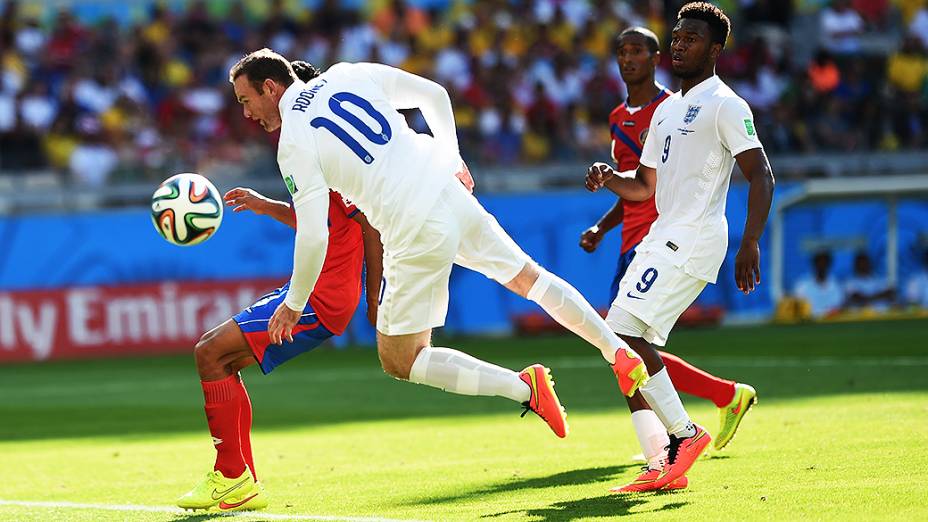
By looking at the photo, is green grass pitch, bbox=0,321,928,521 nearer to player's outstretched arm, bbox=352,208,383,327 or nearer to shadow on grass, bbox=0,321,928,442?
shadow on grass, bbox=0,321,928,442

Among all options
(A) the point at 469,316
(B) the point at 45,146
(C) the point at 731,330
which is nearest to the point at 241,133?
(B) the point at 45,146

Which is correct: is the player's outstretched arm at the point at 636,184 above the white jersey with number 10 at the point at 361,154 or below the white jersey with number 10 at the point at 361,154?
below

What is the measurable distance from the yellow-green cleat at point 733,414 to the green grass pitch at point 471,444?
0.52ft

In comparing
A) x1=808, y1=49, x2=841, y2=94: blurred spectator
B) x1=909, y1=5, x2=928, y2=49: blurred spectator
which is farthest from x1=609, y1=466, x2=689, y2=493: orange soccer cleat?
x1=909, y1=5, x2=928, y2=49: blurred spectator

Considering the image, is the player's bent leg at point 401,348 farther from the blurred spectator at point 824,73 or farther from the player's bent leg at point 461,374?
the blurred spectator at point 824,73

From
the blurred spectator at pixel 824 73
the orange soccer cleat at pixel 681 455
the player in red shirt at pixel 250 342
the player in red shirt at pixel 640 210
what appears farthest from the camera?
the blurred spectator at pixel 824 73

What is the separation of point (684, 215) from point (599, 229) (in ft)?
4.70

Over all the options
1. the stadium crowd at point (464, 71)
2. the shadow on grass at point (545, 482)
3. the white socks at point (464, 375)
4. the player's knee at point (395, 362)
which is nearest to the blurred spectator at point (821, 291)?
the stadium crowd at point (464, 71)

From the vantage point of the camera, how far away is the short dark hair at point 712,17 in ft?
24.7

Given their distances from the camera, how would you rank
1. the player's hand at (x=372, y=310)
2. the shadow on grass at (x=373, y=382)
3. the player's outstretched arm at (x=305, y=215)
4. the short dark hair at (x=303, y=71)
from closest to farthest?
the player's outstretched arm at (x=305, y=215) → the player's hand at (x=372, y=310) → the short dark hair at (x=303, y=71) → the shadow on grass at (x=373, y=382)

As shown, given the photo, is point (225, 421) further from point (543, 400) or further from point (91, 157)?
point (91, 157)

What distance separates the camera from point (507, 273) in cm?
708

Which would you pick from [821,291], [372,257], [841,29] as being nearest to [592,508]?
[372,257]

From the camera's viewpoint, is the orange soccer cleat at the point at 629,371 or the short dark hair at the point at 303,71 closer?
the orange soccer cleat at the point at 629,371
